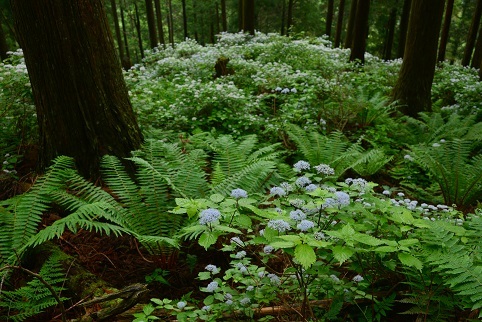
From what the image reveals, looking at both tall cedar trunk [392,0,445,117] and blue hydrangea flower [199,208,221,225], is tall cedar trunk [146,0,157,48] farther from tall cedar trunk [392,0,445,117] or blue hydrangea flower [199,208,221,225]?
blue hydrangea flower [199,208,221,225]

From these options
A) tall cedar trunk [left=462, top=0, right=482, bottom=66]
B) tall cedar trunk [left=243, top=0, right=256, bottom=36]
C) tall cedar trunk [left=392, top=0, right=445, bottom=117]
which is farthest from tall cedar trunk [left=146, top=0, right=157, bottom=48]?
tall cedar trunk [left=462, top=0, right=482, bottom=66]

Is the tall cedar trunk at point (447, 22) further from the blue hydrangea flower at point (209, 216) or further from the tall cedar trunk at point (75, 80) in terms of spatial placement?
the blue hydrangea flower at point (209, 216)

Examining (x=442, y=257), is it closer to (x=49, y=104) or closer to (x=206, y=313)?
(x=206, y=313)

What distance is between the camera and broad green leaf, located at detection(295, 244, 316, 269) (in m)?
1.55

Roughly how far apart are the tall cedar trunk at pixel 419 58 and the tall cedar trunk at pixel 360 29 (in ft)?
14.6

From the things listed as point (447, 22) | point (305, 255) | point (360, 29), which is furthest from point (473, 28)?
point (305, 255)

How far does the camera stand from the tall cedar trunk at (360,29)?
1121cm

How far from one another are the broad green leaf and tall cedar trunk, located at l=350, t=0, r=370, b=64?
1152 cm

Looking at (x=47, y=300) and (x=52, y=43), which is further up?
(x=52, y=43)

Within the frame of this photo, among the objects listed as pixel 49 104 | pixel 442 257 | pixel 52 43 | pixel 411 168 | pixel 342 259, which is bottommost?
pixel 411 168

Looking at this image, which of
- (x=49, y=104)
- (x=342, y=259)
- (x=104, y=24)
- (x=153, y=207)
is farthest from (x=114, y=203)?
(x=342, y=259)

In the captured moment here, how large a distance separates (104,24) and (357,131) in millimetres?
4539

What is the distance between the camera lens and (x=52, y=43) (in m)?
3.45

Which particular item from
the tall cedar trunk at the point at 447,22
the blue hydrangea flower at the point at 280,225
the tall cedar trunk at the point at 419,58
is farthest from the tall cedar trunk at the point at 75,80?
the tall cedar trunk at the point at 447,22
